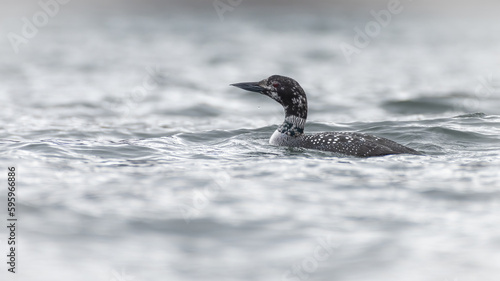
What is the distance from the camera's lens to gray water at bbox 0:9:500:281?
18.9 ft

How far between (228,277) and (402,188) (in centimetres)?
260

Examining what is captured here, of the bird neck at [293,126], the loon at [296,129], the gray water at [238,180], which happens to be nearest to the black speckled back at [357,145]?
the loon at [296,129]

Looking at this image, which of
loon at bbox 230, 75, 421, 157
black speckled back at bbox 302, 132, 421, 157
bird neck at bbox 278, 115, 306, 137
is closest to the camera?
black speckled back at bbox 302, 132, 421, 157

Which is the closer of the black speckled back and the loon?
the black speckled back

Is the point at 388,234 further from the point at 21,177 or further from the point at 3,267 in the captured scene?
the point at 21,177

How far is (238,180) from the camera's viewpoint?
309 inches

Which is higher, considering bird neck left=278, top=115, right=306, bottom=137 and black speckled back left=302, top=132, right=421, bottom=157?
bird neck left=278, top=115, right=306, bottom=137

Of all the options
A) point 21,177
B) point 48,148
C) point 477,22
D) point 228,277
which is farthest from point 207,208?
point 477,22

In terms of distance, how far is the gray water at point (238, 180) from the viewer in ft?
18.9

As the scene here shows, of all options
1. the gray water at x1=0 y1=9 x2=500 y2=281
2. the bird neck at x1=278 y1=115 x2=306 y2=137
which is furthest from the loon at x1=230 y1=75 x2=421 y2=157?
the gray water at x1=0 y1=9 x2=500 y2=281

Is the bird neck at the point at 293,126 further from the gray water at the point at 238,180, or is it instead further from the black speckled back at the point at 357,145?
the black speckled back at the point at 357,145

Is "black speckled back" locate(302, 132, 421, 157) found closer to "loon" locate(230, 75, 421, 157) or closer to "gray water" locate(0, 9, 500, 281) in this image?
"loon" locate(230, 75, 421, 157)

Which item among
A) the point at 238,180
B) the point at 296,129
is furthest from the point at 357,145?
the point at 238,180

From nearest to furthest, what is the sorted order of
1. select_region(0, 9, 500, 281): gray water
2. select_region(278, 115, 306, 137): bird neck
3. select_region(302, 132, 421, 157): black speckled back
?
select_region(0, 9, 500, 281): gray water
select_region(302, 132, 421, 157): black speckled back
select_region(278, 115, 306, 137): bird neck
